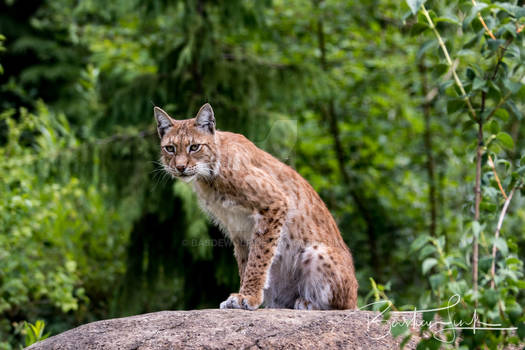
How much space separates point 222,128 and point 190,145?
111 inches

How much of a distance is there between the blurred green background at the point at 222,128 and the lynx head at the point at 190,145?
89cm

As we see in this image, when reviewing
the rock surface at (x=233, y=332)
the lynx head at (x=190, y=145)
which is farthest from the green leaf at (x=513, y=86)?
→ the lynx head at (x=190, y=145)

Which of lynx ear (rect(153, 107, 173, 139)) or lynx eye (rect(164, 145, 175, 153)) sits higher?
lynx ear (rect(153, 107, 173, 139))

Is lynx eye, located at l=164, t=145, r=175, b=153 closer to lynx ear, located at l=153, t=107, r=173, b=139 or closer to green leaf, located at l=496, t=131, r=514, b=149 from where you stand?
lynx ear, located at l=153, t=107, r=173, b=139

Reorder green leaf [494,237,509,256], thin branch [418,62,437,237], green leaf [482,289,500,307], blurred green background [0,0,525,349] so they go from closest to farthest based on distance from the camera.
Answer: green leaf [482,289,500,307] → green leaf [494,237,509,256] → blurred green background [0,0,525,349] → thin branch [418,62,437,237]

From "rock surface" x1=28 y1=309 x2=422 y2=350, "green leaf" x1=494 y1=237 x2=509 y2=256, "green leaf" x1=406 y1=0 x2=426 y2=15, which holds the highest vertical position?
"green leaf" x1=406 y1=0 x2=426 y2=15

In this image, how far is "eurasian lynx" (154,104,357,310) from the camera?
4.02m

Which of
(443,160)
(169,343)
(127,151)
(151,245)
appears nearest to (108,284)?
(151,245)

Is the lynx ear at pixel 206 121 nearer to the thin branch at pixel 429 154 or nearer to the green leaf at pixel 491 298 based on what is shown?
the green leaf at pixel 491 298

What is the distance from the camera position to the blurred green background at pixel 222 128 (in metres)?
6.71

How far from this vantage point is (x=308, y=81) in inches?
301

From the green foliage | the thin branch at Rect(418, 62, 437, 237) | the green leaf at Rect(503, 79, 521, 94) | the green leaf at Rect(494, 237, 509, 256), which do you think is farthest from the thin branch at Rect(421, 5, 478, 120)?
the thin branch at Rect(418, 62, 437, 237)

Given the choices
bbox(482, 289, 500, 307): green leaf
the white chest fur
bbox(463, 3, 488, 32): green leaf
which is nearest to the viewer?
bbox(482, 289, 500, 307): green leaf

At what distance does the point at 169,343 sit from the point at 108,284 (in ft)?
17.3
